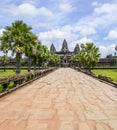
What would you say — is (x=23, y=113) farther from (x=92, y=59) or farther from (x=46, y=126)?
(x=92, y=59)

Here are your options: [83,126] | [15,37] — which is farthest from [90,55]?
[83,126]

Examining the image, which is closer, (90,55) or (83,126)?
(83,126)

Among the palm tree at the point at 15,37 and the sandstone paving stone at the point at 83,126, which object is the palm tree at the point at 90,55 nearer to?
the palm tree at the point at 15,37

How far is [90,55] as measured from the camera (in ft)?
190

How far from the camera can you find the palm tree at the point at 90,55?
5781 cm

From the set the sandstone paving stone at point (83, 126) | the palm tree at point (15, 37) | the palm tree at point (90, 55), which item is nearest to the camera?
the sandstone paving stone at point (83, 126)

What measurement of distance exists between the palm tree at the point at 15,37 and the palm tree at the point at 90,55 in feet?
87.4

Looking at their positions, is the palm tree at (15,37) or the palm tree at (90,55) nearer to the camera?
the palm tree at (15,37)

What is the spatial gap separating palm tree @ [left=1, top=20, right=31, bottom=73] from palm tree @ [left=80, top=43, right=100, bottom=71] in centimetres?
2664

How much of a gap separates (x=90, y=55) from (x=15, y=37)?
2812 centimetres

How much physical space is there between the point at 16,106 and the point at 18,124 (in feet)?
9.51

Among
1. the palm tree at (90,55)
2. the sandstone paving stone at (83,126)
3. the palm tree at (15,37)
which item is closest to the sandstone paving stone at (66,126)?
the sandstone paving stone at (83,126)

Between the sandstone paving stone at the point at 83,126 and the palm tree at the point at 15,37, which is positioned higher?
the palm tree at the point at 15,37

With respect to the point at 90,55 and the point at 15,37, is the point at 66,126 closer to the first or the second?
the point at 15,37
